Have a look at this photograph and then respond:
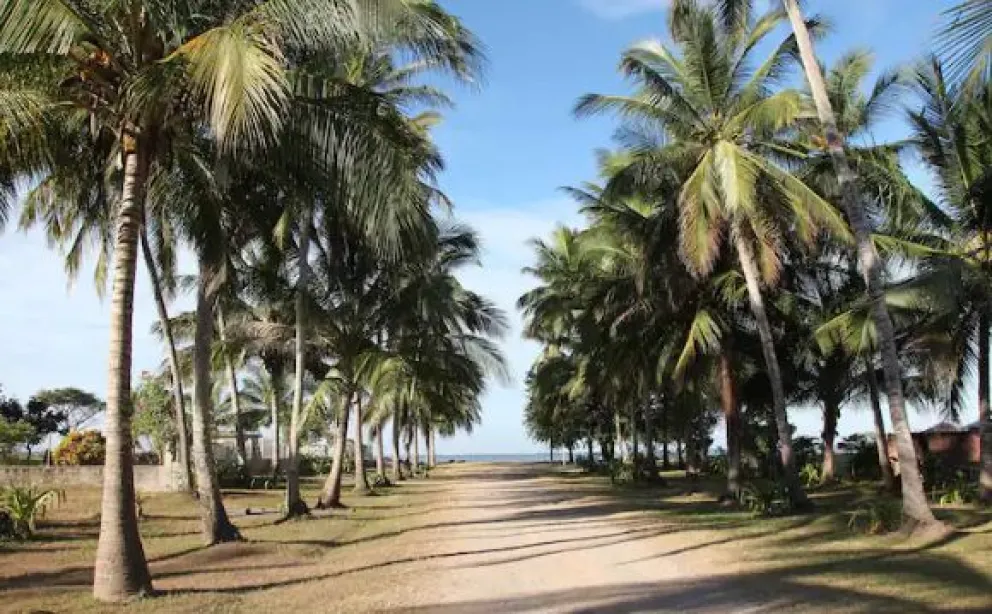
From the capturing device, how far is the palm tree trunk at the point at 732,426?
2189cm

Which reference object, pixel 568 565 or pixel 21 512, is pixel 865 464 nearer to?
pixel 568 565

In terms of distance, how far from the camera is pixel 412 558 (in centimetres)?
1299

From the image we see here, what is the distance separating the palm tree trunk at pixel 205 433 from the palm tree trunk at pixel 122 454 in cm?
405

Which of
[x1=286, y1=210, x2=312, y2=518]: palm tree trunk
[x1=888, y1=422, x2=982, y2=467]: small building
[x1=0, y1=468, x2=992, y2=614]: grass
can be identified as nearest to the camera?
[x1=0, y1=468, x2=992, y2=614]: grass

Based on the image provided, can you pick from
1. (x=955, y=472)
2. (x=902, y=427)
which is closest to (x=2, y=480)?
(x=902, y=427)

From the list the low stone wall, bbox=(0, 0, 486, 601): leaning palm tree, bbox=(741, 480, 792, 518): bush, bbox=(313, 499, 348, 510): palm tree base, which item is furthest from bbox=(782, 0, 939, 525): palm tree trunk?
the low stone wall

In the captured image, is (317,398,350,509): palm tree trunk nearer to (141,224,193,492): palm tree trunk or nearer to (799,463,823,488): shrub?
(141,224,193,492): palm tree trunk

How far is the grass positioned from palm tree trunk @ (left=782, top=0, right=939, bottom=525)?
2.14ft

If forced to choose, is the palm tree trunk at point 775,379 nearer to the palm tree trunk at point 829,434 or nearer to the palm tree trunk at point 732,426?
the palm tree trunk at point 732,426

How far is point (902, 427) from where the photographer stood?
13.5 metres

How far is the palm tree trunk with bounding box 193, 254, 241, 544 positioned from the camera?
14.6 m

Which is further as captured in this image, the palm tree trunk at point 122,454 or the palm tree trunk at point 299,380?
the palm tree trunk at point 299,380

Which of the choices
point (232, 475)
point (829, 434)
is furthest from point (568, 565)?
point (232, 475)

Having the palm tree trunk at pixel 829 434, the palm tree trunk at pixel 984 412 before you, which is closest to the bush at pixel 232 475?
the palm tree trunk at pixel 829 434
